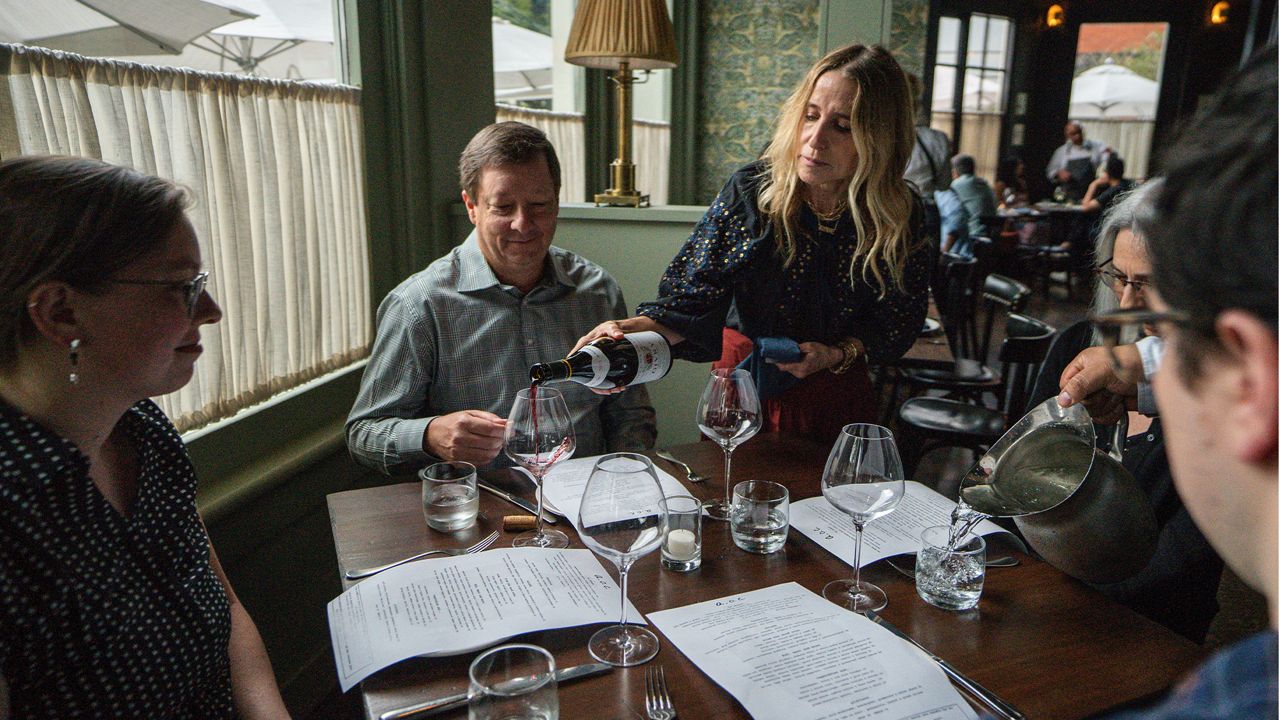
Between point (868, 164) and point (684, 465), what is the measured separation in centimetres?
79

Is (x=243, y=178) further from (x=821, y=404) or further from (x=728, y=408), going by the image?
(x=821, y=404)

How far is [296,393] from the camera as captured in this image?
213 cm

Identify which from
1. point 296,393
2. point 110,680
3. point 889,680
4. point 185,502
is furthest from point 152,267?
point 296,393

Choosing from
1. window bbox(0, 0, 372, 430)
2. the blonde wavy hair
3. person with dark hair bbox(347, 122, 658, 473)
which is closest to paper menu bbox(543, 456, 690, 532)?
person with dark hair bbox(347, 122, 658, 473)

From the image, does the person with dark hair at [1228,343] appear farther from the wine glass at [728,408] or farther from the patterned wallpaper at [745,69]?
the patterned wallpaper at [745,69]

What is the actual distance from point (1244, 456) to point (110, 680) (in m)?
1.16

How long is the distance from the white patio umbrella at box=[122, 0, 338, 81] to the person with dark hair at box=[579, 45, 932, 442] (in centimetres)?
110

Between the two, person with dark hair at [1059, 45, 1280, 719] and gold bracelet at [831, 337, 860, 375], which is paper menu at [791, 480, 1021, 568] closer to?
gold bracelet at [831, 337, 860, 375]

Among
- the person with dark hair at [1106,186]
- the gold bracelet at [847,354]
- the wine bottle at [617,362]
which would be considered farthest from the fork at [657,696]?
the person with dark hair at [1106,186]

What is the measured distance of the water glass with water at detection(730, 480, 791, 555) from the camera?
1219 millimetres

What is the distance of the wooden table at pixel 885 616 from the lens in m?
0.88

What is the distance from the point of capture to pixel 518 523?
4.21 feet

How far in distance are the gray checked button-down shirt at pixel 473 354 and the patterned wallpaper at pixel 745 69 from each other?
3.81 m

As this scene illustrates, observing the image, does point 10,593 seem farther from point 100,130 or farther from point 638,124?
point 638,124
